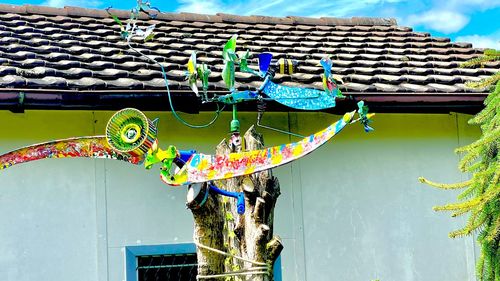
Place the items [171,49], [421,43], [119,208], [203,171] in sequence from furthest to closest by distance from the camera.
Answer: [421,43] < [171,49] < [119,208] < [203,171]

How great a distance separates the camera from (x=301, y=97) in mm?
5711

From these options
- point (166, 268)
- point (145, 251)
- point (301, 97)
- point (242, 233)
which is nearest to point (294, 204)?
point (166, 268)

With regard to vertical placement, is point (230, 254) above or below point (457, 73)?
below

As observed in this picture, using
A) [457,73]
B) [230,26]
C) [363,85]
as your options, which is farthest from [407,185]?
[230,26]

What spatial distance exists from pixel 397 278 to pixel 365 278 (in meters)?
0.29

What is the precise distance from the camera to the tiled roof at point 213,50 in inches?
301

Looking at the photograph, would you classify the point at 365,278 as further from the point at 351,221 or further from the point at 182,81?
the point at 182,81

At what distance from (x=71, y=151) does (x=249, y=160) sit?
1.11 meters

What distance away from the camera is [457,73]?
905 centimetres

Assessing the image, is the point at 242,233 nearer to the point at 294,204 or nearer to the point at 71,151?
the point at 71,151

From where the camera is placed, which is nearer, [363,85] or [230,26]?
[363,85]

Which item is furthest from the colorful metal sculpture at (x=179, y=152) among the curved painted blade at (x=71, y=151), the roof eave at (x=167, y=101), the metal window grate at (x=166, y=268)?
the metal window grate at (x=166, y=268)

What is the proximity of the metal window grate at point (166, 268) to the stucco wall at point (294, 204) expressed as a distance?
0.15 meters

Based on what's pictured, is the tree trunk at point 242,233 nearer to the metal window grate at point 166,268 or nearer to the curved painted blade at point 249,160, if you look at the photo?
the curved painted blade at point 249,160
